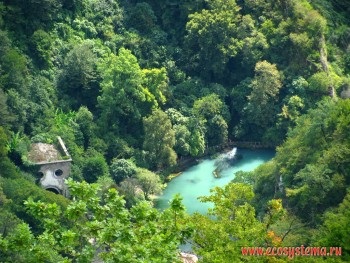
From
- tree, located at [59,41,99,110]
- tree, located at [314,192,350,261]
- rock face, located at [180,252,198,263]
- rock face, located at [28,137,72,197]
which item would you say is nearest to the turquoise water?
rock face, located at [28,137,72,197]

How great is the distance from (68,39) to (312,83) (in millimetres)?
11920

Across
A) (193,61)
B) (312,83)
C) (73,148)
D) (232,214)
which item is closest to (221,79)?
(193,61)

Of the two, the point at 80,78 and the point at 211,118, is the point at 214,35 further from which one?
the point at 80,78

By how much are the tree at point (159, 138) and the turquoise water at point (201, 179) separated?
46.8 inches

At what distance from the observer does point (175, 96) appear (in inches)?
1524

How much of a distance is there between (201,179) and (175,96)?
5162 millimetres

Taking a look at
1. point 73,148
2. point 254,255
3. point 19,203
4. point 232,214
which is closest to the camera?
point 254,255

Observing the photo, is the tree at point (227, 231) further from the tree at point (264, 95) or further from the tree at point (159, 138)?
the tree at point (264, 95)

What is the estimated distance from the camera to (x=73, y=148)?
32875 mm

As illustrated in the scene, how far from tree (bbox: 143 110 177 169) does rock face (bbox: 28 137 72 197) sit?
15.2 ft

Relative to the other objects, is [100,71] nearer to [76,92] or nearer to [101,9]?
[76,92]

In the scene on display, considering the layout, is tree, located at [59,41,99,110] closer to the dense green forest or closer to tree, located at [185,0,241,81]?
the dense green forest

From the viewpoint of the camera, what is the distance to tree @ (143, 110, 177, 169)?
115 feet

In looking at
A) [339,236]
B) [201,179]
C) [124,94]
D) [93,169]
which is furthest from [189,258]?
[124,94]
